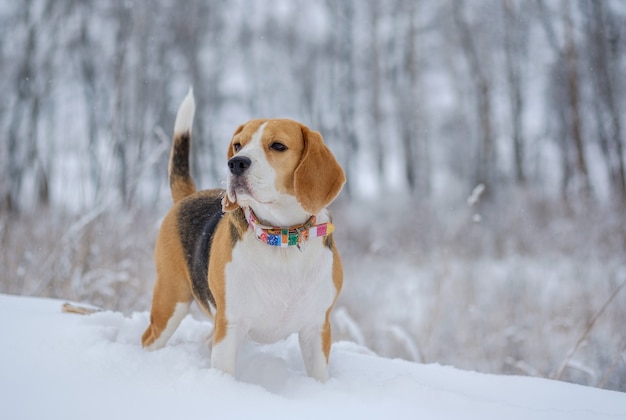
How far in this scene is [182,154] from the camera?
3.30 metres

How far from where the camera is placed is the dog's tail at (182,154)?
3.20m

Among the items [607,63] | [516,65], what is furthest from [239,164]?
[516,65]

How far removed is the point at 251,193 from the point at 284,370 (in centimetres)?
89

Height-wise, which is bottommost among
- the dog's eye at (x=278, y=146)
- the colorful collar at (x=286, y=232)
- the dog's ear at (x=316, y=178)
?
the colorful collar at (x=286, y=232)

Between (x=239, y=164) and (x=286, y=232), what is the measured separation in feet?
1.13

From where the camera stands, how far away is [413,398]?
1887 millimetres

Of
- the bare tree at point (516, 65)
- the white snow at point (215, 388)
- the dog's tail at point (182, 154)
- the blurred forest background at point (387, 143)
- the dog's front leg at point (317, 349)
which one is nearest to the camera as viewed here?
the white snow at point (215, 388)

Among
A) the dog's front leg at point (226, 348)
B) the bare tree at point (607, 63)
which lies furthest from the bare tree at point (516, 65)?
the dog's front leg at point (226, 348)

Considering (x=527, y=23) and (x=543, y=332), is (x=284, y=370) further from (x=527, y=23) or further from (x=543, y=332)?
(x=527, y=23)

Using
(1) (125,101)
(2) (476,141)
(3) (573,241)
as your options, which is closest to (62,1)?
(1) (125,101)

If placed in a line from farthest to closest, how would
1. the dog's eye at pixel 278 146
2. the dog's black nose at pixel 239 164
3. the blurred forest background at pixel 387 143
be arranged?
1. the blurred forest background at pixel 387 143
2. the dog's eye at pixel 278 146
3. the dog's black nose at pixel 239 164

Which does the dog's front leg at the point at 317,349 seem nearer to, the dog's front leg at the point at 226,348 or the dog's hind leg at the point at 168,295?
the dog's front leg at the point at 226,348

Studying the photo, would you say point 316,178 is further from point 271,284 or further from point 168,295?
point 168,295

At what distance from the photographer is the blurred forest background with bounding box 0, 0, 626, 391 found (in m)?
5.10
